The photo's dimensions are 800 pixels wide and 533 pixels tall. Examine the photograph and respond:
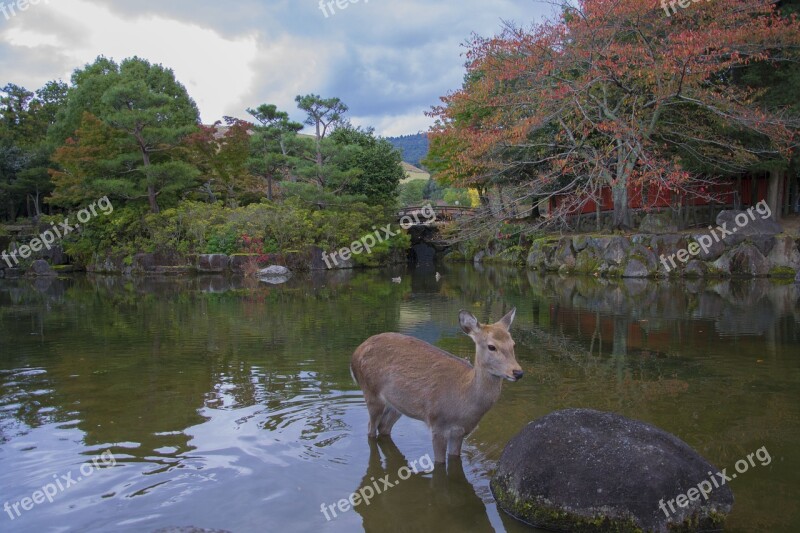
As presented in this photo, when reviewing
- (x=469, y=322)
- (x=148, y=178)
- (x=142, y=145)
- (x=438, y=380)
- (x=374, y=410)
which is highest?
(x=142, y=145)

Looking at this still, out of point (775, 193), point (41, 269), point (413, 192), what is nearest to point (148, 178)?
point (41, 269)

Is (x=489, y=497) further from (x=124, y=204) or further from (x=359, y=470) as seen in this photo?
(x=124, y=204)

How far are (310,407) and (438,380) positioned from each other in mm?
2174

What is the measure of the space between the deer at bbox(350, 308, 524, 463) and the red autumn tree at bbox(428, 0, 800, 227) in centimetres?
1162

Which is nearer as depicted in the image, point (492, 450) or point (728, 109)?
point (492, 450)

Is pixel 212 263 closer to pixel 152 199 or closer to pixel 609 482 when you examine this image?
pixel 152 199

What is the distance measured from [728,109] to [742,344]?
11235mm

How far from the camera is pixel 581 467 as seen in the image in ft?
13.6

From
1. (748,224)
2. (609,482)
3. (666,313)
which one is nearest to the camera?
(609,482)

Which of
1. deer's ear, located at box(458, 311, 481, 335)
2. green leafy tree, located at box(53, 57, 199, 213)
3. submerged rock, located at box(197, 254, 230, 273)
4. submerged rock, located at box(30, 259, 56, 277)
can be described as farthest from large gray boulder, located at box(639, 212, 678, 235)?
submerged rock, located at box(30, 259, 56, 277)

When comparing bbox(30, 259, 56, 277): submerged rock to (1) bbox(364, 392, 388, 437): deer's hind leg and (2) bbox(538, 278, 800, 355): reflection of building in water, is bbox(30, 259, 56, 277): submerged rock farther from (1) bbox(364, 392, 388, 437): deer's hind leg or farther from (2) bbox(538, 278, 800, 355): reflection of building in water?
(1) bbox(364, 392, 388, 437): deer's hind leg

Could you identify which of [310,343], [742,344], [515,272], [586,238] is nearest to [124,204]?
[515,272]

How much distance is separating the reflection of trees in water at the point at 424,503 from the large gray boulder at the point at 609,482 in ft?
0.92

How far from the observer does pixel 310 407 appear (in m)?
6.79
